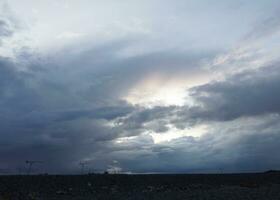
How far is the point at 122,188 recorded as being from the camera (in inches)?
2753

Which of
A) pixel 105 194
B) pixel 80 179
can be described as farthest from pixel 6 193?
pixel 80 179

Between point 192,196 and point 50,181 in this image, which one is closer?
point 192,196

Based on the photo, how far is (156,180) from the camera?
83.4 m

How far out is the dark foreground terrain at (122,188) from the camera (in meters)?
61.9

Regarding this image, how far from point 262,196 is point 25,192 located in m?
29.1

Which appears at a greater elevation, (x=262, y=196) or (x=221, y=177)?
(x=221, y=177)

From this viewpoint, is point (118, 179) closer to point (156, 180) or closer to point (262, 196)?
point (156, 180)

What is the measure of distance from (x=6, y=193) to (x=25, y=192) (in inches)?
96.5

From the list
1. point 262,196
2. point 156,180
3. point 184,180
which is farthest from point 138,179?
point 262,196

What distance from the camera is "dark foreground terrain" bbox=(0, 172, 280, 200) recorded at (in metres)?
61.9

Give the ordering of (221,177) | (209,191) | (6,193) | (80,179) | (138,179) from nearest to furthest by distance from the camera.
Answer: (6,193)
(209,191)
(80,179)
(138,179)
(221,177)

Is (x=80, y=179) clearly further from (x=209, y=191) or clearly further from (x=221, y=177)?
(x=221, y=177)

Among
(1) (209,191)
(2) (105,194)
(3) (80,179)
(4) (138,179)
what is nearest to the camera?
(2) (105,194)

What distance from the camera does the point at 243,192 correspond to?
70.8 metres
